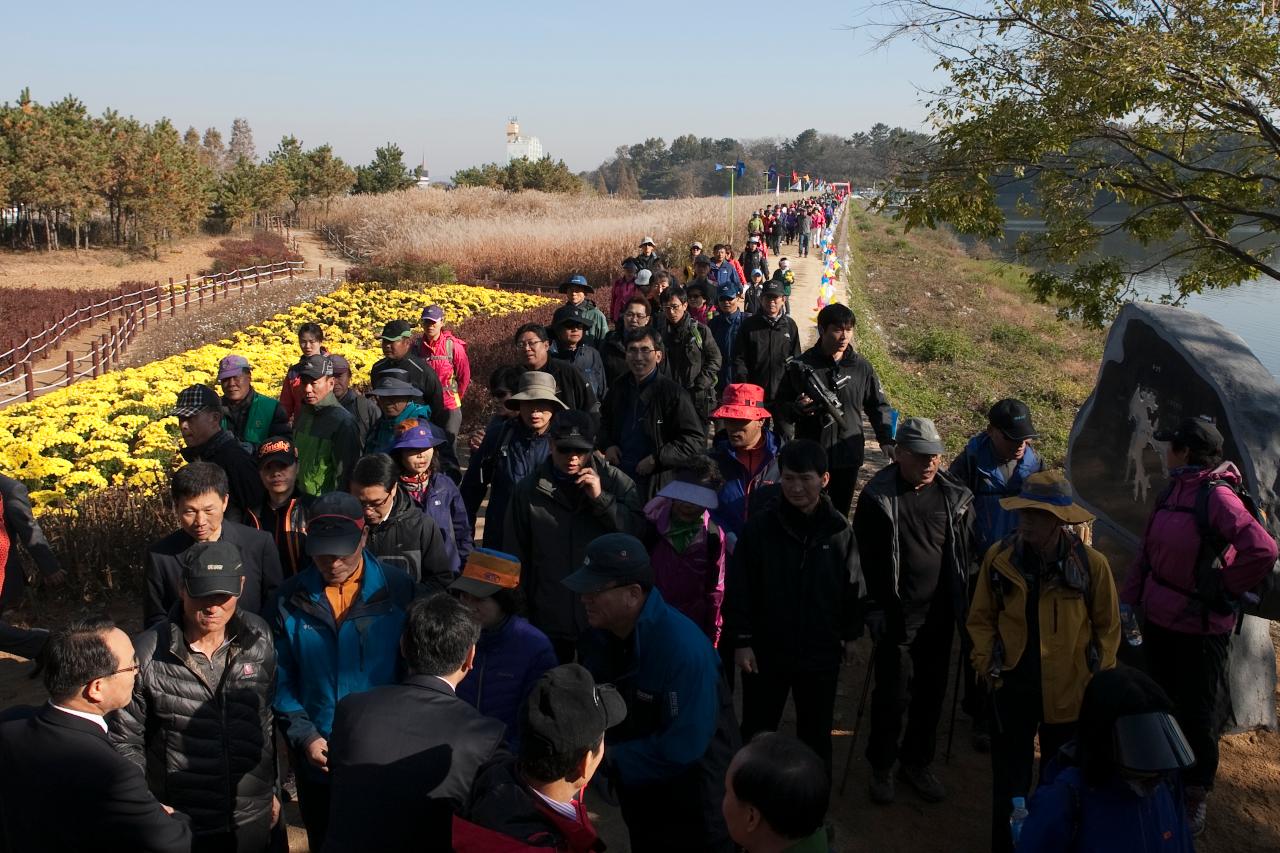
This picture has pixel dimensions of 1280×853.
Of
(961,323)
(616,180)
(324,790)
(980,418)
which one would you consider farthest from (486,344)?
(616,180)

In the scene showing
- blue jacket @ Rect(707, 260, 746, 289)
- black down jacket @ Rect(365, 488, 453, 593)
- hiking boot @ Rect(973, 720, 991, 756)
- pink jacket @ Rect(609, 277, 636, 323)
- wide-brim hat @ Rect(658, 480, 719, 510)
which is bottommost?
hiking boot @ Rect(973, 720, 991, 756)

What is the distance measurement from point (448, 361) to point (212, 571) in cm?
508

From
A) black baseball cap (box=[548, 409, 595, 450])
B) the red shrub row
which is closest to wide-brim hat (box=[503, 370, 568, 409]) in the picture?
black baseball cap (box=[548, 409, 595, 450])

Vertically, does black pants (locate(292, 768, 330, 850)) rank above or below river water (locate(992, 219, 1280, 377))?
below

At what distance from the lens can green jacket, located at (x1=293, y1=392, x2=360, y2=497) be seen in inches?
238

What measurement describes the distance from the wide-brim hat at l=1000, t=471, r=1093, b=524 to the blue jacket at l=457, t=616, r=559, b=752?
189 cm

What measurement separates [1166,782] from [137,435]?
904 centimetres

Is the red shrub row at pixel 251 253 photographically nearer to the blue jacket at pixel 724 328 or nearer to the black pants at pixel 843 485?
the blue jacket at pixel 724 328

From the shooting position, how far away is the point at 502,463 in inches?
216

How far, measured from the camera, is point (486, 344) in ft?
46.4

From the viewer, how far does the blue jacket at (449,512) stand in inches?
189

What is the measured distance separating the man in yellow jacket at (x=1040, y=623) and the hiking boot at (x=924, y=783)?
77cm

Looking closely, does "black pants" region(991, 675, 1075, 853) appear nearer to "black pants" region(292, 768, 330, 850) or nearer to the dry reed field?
"black pants" region(292, 768, 330, 850)

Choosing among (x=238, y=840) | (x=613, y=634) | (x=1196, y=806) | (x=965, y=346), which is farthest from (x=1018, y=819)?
(x=965, y=346)
